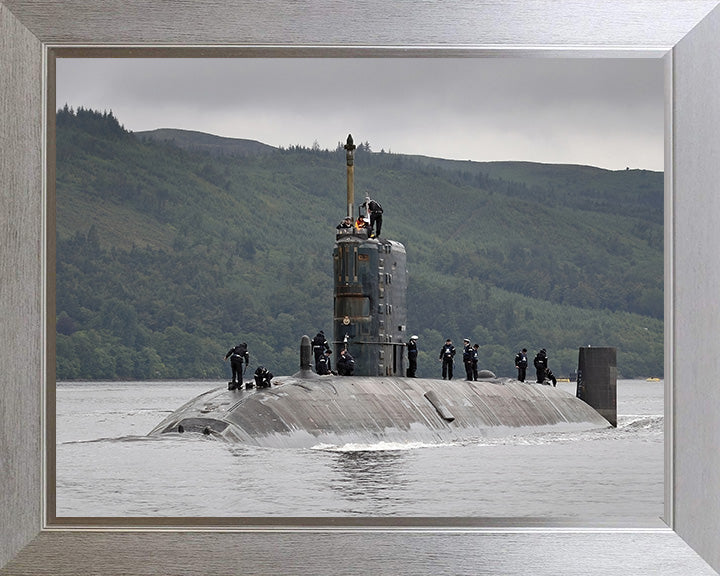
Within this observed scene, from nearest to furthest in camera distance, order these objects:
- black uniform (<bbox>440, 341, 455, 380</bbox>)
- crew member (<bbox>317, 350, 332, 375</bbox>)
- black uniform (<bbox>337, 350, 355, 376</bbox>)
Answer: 1. black uniform (<bbox>440, 341, 455, 380</bbox>)
2. crew member (<bbox>317, 350, 332, 375</bbox>)
3. black uniform (<bbox>337, 350, 355, 376</bbox>)

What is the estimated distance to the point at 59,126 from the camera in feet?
20.6

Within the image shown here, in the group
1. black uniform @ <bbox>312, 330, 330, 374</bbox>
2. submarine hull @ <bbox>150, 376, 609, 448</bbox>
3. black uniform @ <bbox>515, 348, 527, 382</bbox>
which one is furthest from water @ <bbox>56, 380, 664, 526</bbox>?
black uniform @ <bbox>312, 330, 330, 374</bbox>

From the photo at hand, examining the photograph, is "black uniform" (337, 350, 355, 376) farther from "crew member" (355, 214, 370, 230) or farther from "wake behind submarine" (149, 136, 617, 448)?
"crew member" (355, 214, 370, 230)

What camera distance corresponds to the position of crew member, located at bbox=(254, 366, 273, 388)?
1490 centimetres

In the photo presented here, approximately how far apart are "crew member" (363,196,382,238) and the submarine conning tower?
0.35 metres

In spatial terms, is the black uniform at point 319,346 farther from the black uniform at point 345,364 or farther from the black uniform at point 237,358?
the black uniform at point 237,358

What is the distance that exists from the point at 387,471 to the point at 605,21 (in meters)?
5.04

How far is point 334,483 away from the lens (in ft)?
28.8

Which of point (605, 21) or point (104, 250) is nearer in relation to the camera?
point (605, 21)

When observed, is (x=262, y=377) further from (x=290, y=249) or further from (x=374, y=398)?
(x=290, y=249)

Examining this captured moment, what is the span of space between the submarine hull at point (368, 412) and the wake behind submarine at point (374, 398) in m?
0.02

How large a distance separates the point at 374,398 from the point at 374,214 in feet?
9.46

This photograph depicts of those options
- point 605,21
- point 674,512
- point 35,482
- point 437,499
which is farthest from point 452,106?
point 35,482

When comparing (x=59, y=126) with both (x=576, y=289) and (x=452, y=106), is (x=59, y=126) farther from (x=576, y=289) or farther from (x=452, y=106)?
(x=576, y=289)
